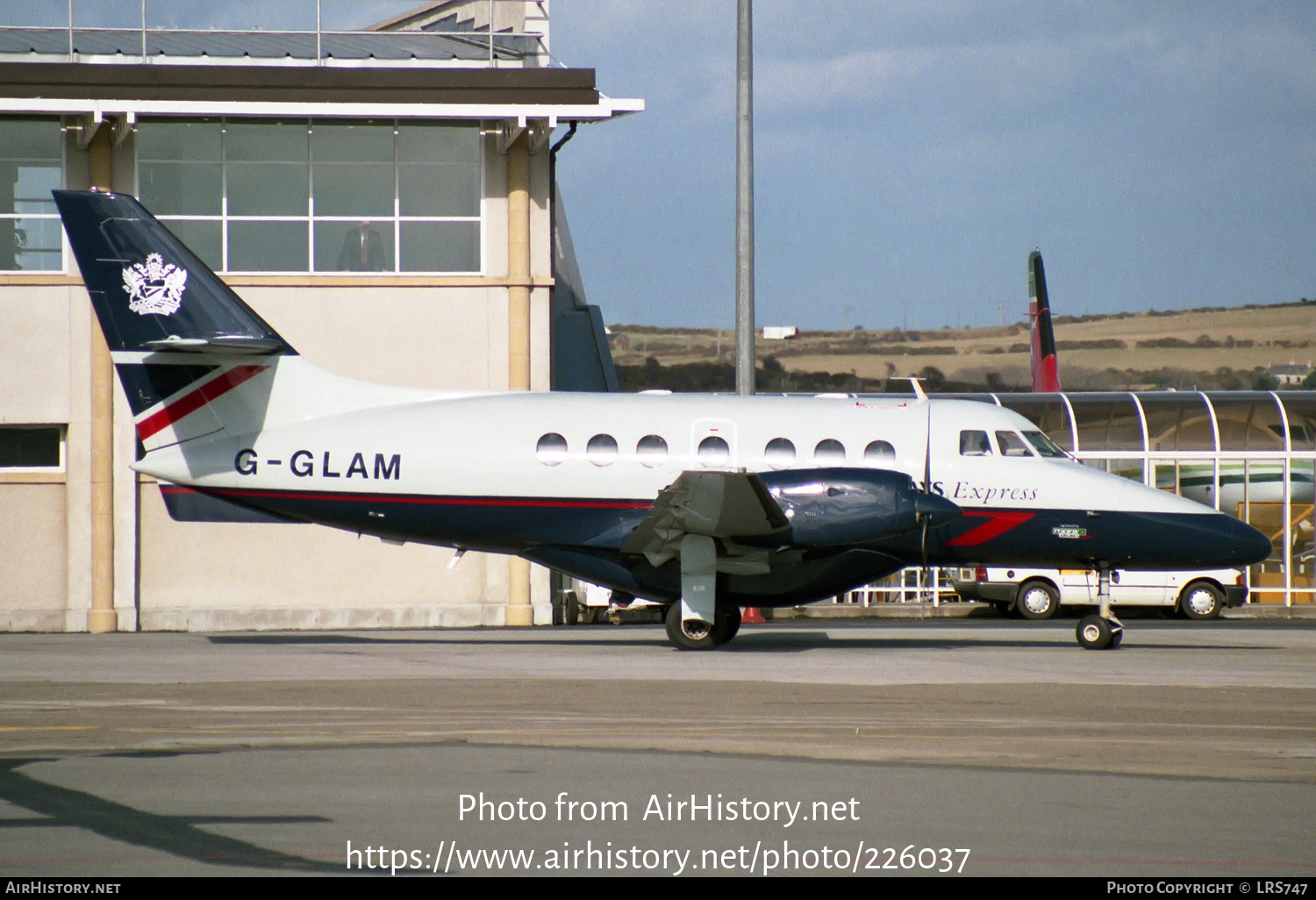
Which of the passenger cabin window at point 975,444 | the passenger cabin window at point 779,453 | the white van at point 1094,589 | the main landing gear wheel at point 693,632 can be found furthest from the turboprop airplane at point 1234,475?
the main landing gear wheel at point 693,632

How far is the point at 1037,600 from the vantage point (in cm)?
2441

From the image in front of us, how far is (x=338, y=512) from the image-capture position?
51.4 ft

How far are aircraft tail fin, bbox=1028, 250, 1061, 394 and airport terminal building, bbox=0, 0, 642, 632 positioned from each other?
26498 mm

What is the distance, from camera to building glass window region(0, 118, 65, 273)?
830 inches

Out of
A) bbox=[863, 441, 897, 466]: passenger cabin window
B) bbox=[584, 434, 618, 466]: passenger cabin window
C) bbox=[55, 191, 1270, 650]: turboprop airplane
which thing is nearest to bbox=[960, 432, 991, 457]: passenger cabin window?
bbox=[55, 191, 1270, 650]: turboprop airplane

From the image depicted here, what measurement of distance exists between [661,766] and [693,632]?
8.04 metres

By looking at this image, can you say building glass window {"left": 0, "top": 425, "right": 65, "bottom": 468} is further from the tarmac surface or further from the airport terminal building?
the tarmac surface

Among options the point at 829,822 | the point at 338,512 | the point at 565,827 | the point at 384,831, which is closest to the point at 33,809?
the point at 384,831

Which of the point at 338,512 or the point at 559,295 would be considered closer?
the point at 338,512

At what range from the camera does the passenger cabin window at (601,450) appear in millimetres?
15594

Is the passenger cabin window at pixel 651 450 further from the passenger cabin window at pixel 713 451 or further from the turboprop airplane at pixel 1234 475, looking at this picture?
the turboprop airplane at pixel 1234 475

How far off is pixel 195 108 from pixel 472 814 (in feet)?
58.6

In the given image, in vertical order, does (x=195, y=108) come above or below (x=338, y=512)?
above

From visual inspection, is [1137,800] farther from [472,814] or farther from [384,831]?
[384,831]
